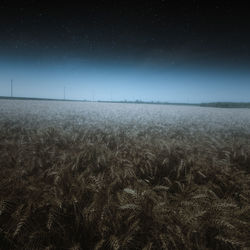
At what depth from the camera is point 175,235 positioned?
2135mm

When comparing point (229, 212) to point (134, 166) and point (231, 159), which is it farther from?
point (231, 159)

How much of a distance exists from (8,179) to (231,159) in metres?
5.71

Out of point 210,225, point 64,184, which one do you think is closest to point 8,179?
point 64,184

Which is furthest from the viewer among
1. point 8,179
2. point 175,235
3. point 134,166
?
point 134,166

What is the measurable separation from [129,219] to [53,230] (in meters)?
0.98

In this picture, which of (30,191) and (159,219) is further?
(30,191)

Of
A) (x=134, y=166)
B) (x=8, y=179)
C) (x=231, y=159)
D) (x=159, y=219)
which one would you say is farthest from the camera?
(x=231, y=159)

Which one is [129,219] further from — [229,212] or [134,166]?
[134,166]

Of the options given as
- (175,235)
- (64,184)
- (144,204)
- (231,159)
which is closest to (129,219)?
(144,204)

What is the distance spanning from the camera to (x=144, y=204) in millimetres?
2434

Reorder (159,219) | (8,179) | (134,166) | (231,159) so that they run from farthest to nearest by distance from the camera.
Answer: (231,159)
(134,166)
(8,179)
(159,219)

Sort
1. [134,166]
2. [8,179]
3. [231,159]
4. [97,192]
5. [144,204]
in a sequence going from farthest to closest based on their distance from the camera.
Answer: [231,159], [134,166], [8,179], [97,192], [144,204]

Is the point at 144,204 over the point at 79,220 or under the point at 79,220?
over

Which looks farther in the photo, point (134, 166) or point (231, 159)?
point (231, 159)
